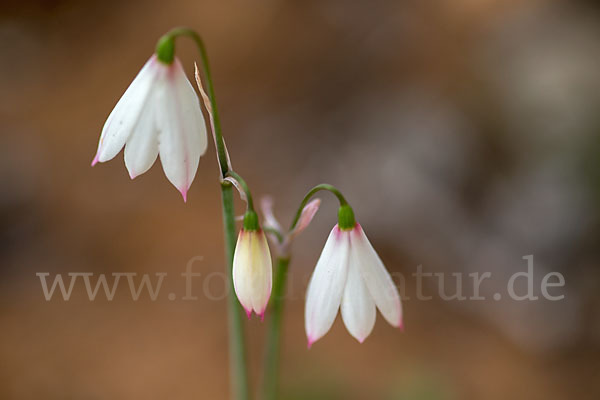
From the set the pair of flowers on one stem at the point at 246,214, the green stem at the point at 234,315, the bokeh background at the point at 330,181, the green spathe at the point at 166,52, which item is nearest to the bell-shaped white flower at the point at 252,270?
the pair of flowers on one stem at the point at 246,214

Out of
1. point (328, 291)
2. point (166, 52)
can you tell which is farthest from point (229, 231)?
point (166, 52)

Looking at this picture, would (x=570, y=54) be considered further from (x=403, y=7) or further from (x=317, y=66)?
(x=317, y=66)

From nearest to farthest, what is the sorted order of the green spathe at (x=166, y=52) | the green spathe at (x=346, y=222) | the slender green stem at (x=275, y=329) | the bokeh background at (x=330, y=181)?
the green spathe at (x=166, y=52)
the green spathe at (x=346, y=222)
the slender green stem at (x=275, y=329)
the bokeh background at (x=330, y=181)

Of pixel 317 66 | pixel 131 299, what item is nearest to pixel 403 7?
pixel 317 66

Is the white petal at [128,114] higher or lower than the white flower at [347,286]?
higher

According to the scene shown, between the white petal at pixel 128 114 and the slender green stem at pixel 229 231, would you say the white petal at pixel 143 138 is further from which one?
the slender green stem at pixel 229 231

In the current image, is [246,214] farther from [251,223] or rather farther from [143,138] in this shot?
[143,138]
